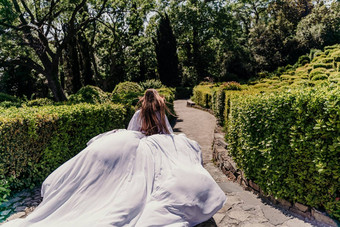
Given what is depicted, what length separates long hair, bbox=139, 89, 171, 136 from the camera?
3965 mm

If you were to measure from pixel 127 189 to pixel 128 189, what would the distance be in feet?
0.05

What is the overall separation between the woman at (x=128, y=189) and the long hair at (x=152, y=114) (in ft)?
0.93

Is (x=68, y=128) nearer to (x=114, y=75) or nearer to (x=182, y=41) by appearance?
(x=114, y=75)

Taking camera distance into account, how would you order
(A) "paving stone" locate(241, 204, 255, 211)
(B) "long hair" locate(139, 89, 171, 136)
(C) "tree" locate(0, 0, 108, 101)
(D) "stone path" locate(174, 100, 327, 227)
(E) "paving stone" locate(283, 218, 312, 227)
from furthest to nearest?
1. (C) "tree" locate(0, 0, 108, 101)
2. (A) "paving stone" locate(241, 204, 255, 211)
3. (B) "long hair" locate(139, 89, 171, 136)
4. (D) "stone path" locate(174, 100, 327, 227)
5. (E) "paving stone" locate(283, 218, 312, 227)

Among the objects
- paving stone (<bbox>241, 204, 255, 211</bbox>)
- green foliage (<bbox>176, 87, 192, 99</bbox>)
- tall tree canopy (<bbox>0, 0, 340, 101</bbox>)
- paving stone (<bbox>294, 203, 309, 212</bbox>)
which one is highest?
tall tree canopy (<bbox>0, 0, 340, 101</bbox>)

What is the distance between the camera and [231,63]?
2942cm

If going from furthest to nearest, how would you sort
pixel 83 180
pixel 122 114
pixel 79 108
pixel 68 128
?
pixel 122 114 < pixel 79 108 < pixel 68 128 < pixel 83 180

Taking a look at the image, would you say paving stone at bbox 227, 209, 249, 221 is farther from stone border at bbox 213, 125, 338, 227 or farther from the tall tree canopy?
the tall tree canopy

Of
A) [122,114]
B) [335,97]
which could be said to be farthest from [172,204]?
[122,114]

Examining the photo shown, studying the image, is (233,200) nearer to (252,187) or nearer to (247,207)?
(247,207)

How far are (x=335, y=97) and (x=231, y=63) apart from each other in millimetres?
27206

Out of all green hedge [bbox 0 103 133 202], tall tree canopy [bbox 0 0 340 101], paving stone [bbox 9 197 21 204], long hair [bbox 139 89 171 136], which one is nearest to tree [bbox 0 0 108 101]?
tall tree canopy [bbox 0 0 340 101]

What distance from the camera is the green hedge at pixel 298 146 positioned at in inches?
131

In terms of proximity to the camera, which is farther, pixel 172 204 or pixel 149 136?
pixel 149 136
